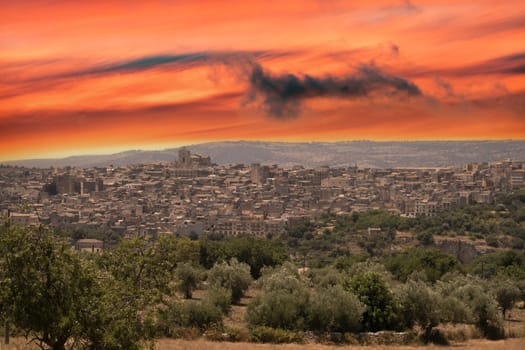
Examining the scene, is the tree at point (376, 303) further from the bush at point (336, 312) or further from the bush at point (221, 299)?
the bush at point (221, 299)

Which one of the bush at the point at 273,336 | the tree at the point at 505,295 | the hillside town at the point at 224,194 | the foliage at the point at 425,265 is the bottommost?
the hillside town at the point at 224,194

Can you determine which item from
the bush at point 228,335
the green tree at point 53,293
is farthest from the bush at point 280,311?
the green tree at point 53,293

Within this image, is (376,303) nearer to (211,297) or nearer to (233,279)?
(211,297)

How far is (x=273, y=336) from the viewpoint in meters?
19.8

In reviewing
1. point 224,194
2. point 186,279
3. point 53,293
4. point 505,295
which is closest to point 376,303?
point 505,295

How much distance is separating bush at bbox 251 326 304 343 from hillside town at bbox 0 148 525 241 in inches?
2747

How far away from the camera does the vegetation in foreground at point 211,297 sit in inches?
439

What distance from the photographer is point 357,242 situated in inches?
2746

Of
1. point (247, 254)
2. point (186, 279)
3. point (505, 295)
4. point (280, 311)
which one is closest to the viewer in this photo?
point (280, 311)

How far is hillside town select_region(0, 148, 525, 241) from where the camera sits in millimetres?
105375

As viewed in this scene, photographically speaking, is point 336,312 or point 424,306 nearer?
point 336,312

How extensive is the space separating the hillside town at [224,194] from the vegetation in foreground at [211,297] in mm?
58322

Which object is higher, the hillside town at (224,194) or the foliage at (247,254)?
the foliage at (247,254)

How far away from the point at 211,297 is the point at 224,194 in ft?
406
